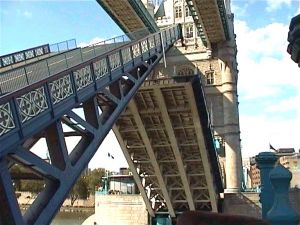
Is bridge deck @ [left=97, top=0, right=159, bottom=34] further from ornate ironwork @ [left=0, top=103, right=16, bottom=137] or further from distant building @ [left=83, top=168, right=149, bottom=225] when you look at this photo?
ornate ironwork @ [left=0, top=103, right=16, bottom=137]

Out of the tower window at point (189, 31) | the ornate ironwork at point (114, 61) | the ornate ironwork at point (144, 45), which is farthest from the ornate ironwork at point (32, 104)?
the tower window at point (189, 31)

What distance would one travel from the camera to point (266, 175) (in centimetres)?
488

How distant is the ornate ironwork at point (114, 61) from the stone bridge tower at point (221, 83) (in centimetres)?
2093

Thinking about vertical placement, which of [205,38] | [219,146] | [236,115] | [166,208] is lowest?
[166,208]

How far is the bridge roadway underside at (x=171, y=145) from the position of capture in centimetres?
2966

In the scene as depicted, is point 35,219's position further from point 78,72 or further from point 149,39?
point 149,39

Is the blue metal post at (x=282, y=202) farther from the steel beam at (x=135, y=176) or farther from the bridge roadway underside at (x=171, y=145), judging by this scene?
the steel beam at (x=135, y=176)

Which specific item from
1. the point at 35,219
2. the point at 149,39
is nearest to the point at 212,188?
the point at 149,39

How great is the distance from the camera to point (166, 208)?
41188 millimetres

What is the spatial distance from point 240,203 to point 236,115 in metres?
8.50

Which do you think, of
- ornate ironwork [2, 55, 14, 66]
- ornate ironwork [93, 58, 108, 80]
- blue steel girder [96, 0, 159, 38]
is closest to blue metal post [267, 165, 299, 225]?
ornate ironwork [93, 58, 108, 80]

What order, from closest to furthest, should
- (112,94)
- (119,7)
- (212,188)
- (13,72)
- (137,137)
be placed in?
1. (13,72)
2. (112,94)
3. (137,137)
4. (212,188)
5. (119,7)

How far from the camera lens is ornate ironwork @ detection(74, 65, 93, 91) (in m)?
15.4

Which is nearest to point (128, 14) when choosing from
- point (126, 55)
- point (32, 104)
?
point (126, 55)
